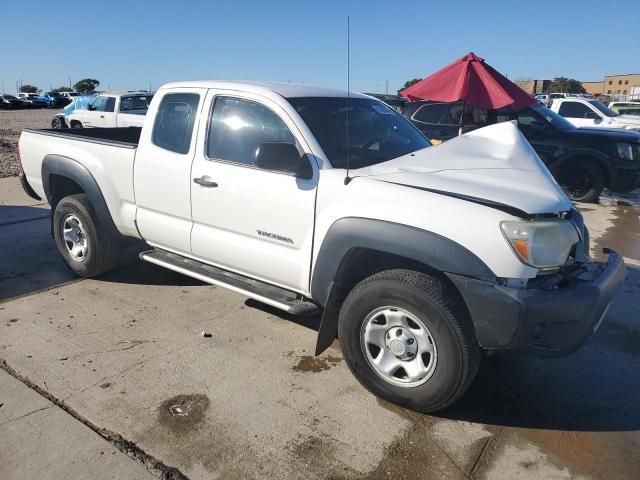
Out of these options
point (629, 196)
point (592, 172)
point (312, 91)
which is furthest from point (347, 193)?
point (629, 196)

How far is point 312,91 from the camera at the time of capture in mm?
4051

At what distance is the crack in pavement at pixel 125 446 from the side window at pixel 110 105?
12952 mm

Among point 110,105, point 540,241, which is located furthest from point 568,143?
point 110,105

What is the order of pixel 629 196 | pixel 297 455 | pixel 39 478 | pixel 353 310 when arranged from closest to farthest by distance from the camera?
pixel 39 478
pixel 297 455
pixel 353 310
pixel 629 196

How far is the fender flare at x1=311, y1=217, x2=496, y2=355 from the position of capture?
275 centimetres

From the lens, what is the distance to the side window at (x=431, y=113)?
993 centimetres

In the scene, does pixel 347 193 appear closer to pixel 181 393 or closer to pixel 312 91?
pixel 312 91

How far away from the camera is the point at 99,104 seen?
15266mm

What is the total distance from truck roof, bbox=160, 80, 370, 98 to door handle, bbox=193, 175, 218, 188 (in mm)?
701

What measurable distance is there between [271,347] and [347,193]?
1.37 metres

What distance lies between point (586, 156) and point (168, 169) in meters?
7.92

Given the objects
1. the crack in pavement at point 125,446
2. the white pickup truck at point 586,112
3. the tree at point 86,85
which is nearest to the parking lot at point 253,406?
the crack in pavement at point 125,446

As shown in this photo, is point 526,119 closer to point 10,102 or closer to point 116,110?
point 116,110

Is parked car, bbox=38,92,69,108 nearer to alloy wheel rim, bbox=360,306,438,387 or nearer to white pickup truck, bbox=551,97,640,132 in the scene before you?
white pickup truck, bbox=551,97,640,132
